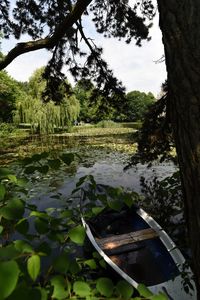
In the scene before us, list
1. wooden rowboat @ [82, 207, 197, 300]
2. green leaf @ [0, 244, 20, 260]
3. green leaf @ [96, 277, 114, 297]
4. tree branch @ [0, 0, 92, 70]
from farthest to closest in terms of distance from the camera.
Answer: wooden rowboat @ [82, 207, 197, 300] → tree branch @ [0, 0, 92, 70] → green leaf @ [96, 277, 114, 297] → green leaf @ [0, 244, 20, 260]

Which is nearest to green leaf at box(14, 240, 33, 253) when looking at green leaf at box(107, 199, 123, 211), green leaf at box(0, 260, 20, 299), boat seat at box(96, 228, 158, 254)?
green leaf at box(0, 260, 20, 299)

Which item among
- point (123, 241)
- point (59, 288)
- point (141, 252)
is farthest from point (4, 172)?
point (141, 252)

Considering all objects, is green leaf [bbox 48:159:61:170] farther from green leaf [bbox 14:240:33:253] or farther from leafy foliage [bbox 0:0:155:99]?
leafy foliage [bbox 0:0:155:99]

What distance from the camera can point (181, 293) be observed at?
436cm

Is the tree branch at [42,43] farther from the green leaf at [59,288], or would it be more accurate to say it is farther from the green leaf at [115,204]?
the green leaf at [59,288]

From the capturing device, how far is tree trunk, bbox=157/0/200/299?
4.54 feet

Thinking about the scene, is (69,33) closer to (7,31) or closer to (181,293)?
→ (7,31)

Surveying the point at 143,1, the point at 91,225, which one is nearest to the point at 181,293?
the point at 91,225

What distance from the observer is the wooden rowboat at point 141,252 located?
446 centimetres

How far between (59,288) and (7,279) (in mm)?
446

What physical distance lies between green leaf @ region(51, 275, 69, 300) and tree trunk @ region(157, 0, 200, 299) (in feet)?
2.14

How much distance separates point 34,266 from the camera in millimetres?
972

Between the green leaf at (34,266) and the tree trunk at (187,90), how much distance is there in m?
0.76

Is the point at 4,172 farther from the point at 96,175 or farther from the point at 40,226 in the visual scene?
the point at 96,175
